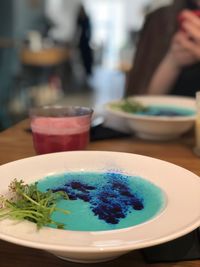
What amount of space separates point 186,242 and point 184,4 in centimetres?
133

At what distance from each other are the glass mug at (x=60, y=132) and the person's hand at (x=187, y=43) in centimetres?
54

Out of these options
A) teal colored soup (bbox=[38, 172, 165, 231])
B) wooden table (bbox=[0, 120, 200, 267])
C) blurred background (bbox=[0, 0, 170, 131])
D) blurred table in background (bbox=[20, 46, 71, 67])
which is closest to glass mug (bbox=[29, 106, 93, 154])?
wooden table (bbox=[0, 120, 200, 267])

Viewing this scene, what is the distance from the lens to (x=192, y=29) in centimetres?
125

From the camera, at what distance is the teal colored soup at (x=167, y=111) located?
3.64ft

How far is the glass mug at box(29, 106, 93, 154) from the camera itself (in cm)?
88

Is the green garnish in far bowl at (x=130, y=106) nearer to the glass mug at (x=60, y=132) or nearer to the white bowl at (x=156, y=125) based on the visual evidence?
the white bowl at (x=156, y=125)

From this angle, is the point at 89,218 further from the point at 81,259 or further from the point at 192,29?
the point at 192,29

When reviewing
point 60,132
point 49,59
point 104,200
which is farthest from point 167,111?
point 49,59

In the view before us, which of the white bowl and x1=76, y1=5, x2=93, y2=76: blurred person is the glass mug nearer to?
the white bowl

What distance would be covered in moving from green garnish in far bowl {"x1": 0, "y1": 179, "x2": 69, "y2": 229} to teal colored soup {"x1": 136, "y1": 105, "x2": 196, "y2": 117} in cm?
60

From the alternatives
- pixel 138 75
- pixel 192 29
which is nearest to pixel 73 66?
pixel 138 75

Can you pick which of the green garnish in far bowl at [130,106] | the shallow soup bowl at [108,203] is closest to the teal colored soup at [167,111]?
the green garnish in far bowl at [130,106]

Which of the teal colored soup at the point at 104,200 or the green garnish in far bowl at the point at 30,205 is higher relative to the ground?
the green garnish in far bowl at the point at 30,205

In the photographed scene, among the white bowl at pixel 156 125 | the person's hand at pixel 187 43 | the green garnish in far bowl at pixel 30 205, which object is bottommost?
the white bowl at pixel 156 125
